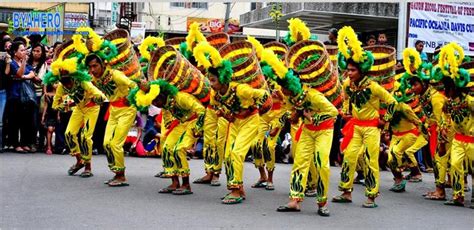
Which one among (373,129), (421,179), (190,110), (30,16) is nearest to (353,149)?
(373,129)

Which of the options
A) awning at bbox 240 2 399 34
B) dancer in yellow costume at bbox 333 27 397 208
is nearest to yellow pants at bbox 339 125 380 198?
dancer in yellow costume at bbox 333 27 397 208

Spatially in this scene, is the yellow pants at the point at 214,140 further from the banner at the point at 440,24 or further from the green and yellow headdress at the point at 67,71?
the banner at the point at 440,24

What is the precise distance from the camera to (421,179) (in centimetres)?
1151

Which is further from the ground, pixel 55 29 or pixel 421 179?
pixel 55 29

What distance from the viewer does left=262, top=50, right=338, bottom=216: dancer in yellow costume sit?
7.54 meters

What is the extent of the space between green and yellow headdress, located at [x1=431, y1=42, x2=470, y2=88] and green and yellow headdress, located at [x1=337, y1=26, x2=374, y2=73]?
977 mm

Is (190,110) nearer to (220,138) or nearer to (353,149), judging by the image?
(220,138)

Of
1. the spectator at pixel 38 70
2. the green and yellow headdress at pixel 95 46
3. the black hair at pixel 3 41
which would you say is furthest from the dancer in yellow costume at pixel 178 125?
the black hair at pixel 3 41

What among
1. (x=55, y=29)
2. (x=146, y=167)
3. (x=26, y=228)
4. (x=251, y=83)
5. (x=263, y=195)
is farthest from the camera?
(x=55, y=29)

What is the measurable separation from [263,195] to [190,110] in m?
1.55

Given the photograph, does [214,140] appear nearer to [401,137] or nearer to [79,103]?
[79,103]

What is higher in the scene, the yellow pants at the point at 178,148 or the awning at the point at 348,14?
the awning at the point at 348,14

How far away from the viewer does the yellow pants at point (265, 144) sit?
960 cm

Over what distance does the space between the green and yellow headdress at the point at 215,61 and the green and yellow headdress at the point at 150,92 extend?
669 millimetres
